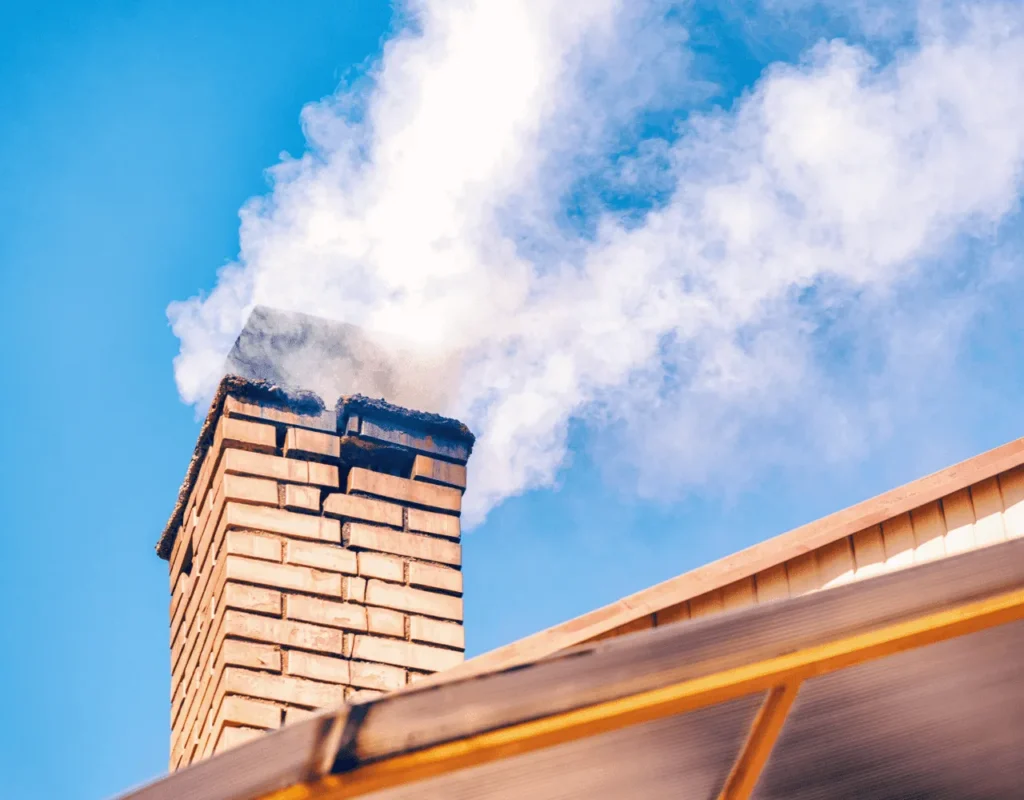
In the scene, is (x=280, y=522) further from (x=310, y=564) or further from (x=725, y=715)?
(x=725, y=715)

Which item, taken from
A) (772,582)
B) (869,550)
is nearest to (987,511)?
(869,550)

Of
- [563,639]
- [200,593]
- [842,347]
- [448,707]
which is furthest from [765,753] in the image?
[842,347]

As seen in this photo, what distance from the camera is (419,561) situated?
222 inches

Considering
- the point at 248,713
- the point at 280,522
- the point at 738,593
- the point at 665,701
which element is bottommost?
the point at 665,701

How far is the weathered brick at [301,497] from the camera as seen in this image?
551 centimetres

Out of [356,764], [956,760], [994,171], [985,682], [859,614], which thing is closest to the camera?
[356,764]

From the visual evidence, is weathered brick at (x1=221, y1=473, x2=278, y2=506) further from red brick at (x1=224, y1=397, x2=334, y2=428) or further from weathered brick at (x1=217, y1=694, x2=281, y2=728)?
weathered brick at (x1=217, y1=694, x2=281, y2=728)

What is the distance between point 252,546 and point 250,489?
28cm

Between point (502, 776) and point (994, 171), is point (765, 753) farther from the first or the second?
point (994, 171)

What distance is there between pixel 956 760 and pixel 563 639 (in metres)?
2.30

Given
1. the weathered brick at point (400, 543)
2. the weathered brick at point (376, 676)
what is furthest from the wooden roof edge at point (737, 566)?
the weathered brick at point (400, 543)

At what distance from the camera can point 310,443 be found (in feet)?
18.7

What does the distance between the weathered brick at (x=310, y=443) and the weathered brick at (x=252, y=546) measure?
45 cm

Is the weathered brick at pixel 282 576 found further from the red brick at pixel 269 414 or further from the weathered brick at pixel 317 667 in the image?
the red brick at pixel 269 414
